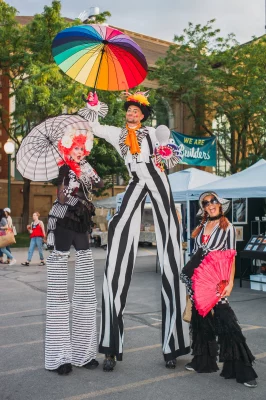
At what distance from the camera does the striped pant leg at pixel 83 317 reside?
4.03 metres

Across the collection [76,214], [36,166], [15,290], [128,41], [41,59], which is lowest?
[15,290]

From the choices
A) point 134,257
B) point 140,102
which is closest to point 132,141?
point 140,102

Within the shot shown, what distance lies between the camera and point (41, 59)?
68.3ft

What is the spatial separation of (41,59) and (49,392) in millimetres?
19209

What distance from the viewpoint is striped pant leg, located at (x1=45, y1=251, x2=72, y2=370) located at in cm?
389

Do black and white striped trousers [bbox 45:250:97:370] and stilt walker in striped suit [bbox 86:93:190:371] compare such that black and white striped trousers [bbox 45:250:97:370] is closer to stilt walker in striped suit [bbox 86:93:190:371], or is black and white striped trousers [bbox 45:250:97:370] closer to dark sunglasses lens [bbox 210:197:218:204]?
stilt walker in striped suit [bbox 86:93:190:371]

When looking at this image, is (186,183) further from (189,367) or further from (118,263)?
(189,367)

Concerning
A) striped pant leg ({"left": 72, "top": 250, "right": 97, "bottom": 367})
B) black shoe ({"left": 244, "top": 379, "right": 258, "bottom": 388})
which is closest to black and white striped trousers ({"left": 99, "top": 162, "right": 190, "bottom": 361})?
striped pant leg ({"left": 72, "top": 250, "right": 97, "bottom": 367})

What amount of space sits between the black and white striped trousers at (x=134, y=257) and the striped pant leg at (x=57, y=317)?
35 centimetres

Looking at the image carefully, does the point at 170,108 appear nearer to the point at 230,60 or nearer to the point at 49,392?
the point at 230,60

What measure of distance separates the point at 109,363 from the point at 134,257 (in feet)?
2.97

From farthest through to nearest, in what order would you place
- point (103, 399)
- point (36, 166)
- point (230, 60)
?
point (230, 60) < point (36, 166) < point (103, 399)

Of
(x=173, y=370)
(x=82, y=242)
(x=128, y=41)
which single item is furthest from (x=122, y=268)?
(x=128, y=41)

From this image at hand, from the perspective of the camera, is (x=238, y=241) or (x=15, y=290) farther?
(x=238, y=241)
